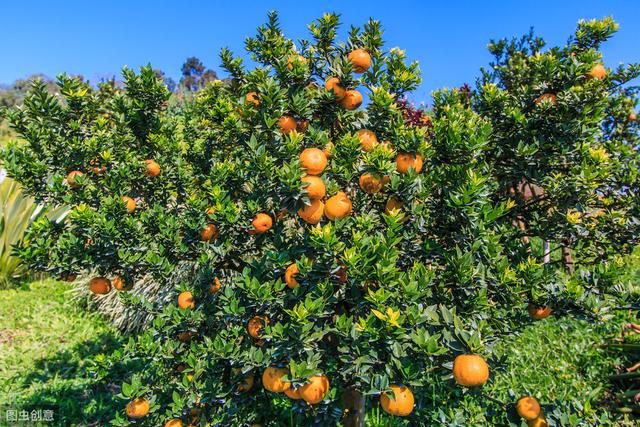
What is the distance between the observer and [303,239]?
7.26 feet

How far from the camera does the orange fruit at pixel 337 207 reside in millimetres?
2078

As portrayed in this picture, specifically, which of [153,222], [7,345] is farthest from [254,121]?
[7,345]

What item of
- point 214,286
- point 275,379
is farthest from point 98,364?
point 275,379

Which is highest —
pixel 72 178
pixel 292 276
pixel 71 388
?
pixel 72 178

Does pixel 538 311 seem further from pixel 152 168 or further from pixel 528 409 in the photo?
pixel 152 168

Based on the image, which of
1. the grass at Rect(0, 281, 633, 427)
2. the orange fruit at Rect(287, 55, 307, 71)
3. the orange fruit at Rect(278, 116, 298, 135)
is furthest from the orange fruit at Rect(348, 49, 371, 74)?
the grass at Rect(0, 281, 633, 427)

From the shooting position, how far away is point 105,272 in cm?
262

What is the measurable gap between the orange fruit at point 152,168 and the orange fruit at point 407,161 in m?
1.61

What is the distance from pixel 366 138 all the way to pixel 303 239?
2.11ft

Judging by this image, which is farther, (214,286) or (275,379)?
(214,286)

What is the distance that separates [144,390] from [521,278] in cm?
211

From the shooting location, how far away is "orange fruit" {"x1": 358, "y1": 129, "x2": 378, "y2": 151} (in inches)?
89.3

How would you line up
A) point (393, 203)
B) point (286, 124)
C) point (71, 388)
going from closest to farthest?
point (393, 203)
point (286, 124)
point (71, 388)

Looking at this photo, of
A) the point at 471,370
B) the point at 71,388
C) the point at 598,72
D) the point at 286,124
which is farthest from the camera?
the point at 71,388
